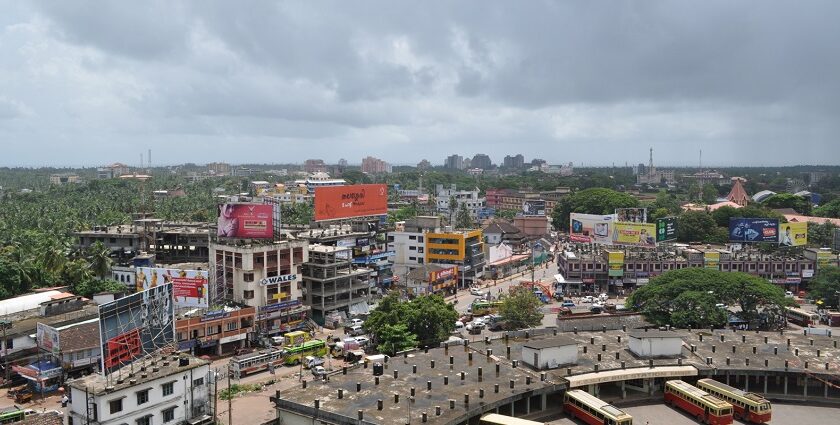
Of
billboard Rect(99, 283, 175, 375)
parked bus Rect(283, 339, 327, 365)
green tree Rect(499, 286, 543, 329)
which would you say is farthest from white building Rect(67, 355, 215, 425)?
green tree Rect(499, 286, 543, 329)

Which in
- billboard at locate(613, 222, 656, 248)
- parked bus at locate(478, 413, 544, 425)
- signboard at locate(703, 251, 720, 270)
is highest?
billboard at locate(613, 222, 656, 248)

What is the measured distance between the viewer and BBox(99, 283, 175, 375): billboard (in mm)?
29188

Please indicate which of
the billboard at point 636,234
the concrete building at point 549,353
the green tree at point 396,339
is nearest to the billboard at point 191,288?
the green tree at point 396,339

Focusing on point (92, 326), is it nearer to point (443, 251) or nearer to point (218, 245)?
point (218, 245)

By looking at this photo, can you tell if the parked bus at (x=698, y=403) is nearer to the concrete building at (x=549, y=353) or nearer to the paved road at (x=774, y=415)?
the paved road at (x=774, y=415)

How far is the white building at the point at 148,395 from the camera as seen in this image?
28.5 meters

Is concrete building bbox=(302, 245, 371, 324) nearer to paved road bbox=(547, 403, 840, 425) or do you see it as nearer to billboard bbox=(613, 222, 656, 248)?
paved road bbox=(547, 403, 840, 425)

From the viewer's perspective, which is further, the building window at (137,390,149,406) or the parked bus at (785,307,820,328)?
the parked bus at (785,307,820,328)

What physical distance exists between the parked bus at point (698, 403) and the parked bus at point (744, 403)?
83 cm

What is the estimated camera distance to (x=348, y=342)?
1857 inches

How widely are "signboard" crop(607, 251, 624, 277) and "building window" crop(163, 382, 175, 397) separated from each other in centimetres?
5279

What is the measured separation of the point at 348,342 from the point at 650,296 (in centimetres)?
2438

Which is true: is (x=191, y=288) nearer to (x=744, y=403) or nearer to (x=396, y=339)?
(x=396, y=339)

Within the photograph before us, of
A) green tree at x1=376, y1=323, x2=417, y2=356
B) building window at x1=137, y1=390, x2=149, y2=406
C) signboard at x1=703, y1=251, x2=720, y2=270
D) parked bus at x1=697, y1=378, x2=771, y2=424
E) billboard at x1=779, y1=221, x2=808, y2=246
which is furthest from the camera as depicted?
billboard at x1=779, y1=221, x2=808, y2=246
